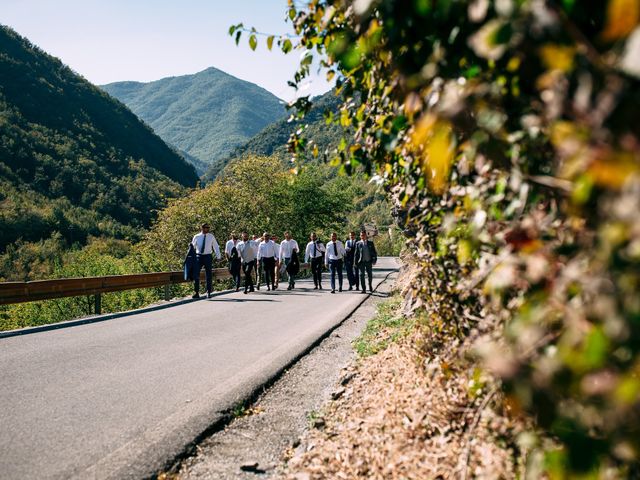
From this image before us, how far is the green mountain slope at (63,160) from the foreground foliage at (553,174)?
80.3 metres

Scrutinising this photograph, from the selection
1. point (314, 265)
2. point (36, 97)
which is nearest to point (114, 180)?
point (36, 97)

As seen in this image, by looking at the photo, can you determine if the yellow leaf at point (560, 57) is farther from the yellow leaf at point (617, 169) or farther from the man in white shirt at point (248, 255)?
the man in white shirt at point (248, 255)

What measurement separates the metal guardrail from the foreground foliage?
10402 millimetres

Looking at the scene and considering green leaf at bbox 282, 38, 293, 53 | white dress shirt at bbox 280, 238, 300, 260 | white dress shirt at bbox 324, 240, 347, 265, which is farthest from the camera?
white dress shirt at bbox 280, 238, 300, 260

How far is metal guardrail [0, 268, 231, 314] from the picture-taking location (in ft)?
32.9

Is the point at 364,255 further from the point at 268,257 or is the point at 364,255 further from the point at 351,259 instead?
the point at 268,257

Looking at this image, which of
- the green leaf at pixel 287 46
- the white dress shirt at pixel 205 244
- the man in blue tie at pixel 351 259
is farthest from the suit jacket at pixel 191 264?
the green leaf at pixel 287 46

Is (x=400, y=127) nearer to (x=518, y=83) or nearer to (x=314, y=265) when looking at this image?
(x=518, y=83)

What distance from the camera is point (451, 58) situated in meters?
1.66

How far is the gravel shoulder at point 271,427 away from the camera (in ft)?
11.4

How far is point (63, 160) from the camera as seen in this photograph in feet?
310

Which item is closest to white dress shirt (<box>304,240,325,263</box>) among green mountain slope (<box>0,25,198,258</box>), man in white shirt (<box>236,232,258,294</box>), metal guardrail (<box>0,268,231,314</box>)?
man in white shirt (<box>236,232,258,294</box>)

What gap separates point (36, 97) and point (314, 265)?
358ft

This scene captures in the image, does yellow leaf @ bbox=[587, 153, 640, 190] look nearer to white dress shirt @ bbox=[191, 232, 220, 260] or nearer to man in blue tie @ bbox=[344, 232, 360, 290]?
white dress shirt @ bbox=[191, 232, 220, 260]
